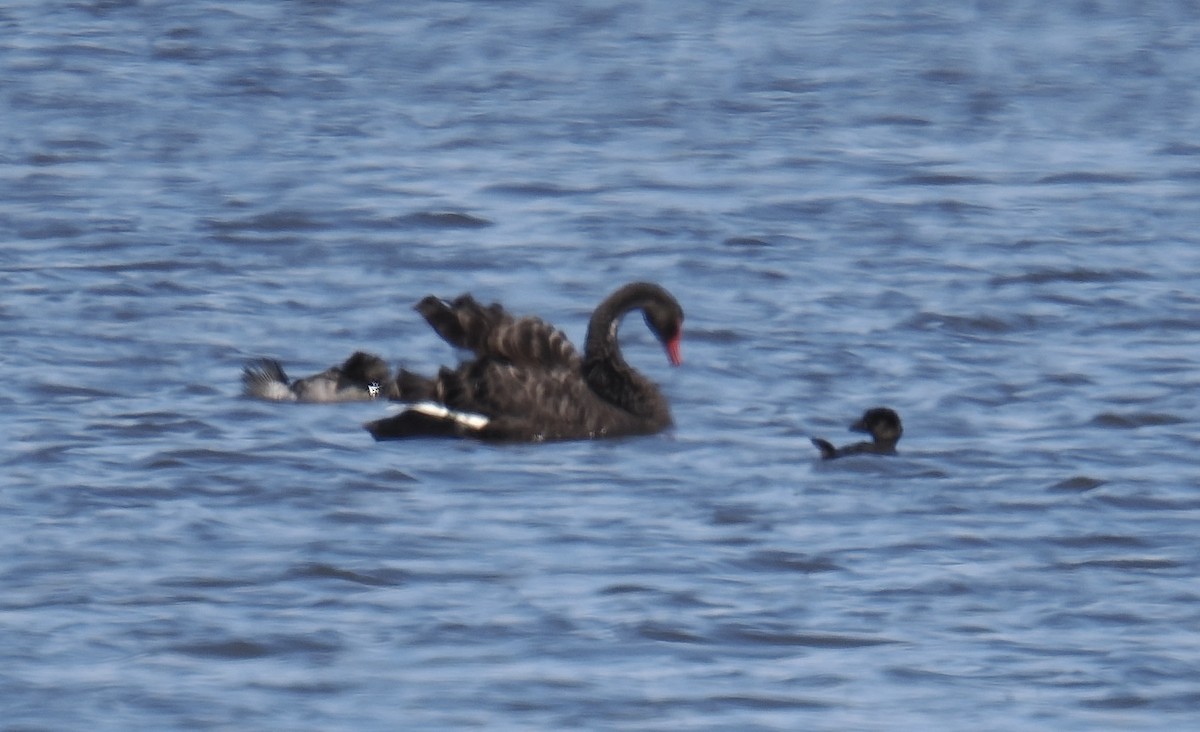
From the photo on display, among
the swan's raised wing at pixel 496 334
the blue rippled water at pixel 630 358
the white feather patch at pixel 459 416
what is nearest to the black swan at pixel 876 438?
the blue rippled water at pixel 630 358

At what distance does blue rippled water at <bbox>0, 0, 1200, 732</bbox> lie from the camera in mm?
8711

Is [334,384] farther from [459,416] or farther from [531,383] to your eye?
[531,383]

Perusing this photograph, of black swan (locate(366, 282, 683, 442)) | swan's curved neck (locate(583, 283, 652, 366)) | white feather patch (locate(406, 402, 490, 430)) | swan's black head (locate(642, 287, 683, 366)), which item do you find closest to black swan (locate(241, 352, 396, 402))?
black swan (locate(366, 282, 683, 442))

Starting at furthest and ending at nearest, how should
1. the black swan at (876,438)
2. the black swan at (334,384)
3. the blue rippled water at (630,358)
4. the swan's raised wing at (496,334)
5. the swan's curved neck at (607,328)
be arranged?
the swan's curved neck at (607,328), the swan's raised wing at (496,334), the black swan at (334,384), the black swan at (876,438), the blue rippled water at (630,358)

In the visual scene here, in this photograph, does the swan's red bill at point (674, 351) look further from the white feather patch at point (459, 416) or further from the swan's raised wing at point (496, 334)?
the white feather patch at point (459, 416)

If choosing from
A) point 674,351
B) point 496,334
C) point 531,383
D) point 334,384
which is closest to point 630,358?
point 674,351

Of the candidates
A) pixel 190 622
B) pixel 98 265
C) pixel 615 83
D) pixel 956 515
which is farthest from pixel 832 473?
pixel 615 83

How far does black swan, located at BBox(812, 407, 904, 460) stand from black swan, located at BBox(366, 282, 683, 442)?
108 cm

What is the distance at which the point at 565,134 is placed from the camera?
71.7 feet

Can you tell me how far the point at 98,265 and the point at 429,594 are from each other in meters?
7.41

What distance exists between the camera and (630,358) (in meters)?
14.9

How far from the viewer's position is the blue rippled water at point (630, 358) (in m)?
8.71

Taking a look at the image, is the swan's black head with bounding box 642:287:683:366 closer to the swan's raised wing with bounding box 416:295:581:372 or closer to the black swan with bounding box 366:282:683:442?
the black swan with bounding box 366:282:683:442

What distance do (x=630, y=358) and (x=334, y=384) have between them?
2.33 meters
